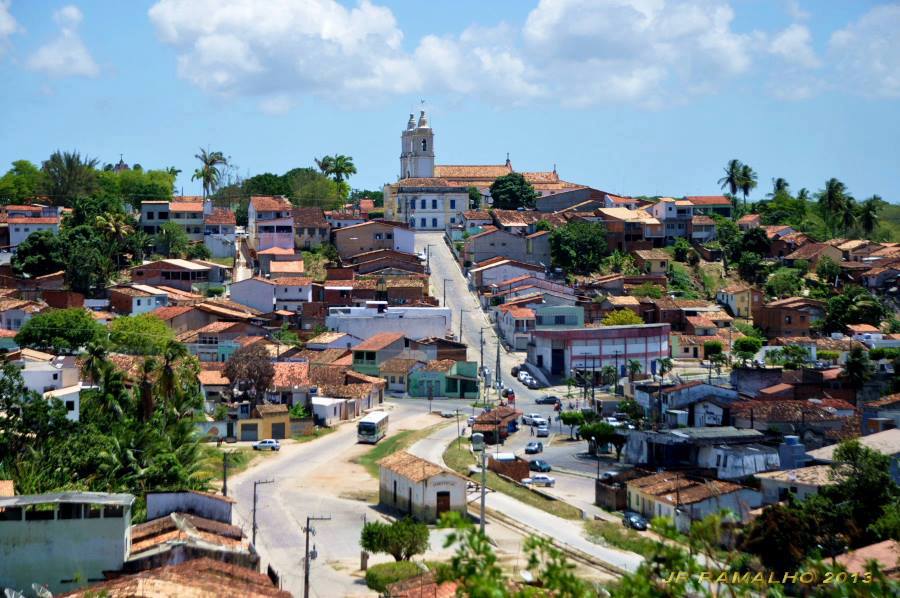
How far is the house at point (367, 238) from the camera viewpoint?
82250mm

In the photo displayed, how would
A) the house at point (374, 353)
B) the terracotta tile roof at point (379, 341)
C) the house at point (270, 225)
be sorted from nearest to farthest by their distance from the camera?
the house at point (374, 353), the terracotta tile roof at point (379, 341), the house at point (270, 225)

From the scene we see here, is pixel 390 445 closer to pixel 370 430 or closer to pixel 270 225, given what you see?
pixel 370 430

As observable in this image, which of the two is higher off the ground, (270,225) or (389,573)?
(270,225)

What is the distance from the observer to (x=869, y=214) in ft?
327

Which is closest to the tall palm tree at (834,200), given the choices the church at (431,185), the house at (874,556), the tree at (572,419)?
the church at (431,185)

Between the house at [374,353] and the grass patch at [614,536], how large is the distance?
25808 millimetres

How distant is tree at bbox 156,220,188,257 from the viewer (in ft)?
263

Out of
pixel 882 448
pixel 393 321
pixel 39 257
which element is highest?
pixel 39 257

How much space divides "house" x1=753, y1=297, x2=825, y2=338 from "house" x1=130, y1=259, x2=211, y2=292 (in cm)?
3241

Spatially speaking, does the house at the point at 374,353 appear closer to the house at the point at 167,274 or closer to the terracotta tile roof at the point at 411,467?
the house at the point at 167,274

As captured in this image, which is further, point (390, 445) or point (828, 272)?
point (828, 272)

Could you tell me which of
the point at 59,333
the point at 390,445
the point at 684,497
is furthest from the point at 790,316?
the point at 59,333

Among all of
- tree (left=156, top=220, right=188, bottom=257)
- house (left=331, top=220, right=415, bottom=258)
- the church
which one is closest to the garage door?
tree (left=156, top=220, right=188, bottom=257)

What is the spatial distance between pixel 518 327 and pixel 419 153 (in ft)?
128
